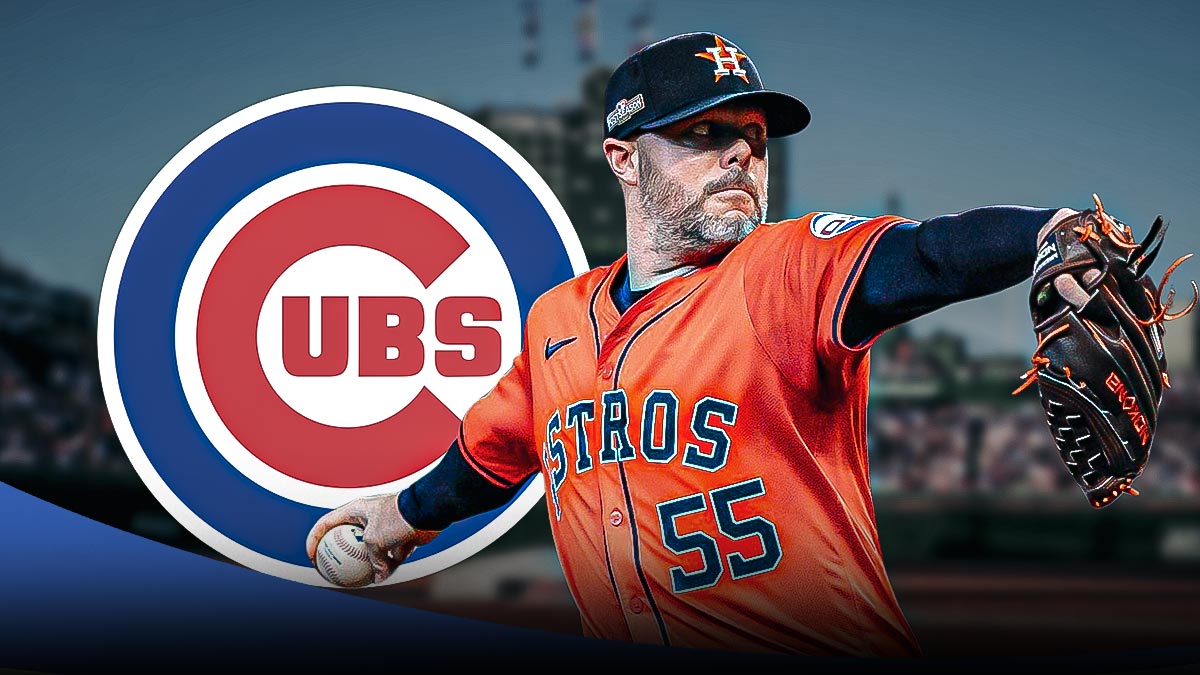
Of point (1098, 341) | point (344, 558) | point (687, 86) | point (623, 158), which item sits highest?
point (687, 86)

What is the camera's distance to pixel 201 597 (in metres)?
3.02

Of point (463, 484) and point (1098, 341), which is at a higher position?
point (1098, 341)

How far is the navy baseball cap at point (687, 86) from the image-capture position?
2.40 m

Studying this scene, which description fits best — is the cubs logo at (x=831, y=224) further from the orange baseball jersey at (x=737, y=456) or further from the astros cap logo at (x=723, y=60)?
the astros cap logo at (x=723, y=60)

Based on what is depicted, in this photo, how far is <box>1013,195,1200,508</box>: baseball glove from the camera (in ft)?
5.91

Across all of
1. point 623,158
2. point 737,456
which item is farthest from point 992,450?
point 623,158

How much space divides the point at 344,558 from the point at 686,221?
1234mm

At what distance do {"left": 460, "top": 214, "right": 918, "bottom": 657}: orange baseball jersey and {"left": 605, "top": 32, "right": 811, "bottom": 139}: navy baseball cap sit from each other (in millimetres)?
291

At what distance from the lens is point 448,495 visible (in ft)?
9.34

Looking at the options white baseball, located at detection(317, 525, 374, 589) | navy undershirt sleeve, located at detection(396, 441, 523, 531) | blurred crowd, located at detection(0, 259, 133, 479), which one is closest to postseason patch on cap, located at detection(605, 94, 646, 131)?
navy undershirt sleeve, located at detection(396, 441, 523, 531)

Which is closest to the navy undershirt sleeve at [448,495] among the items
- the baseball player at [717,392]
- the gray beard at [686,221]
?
the baseball player at [717,392]

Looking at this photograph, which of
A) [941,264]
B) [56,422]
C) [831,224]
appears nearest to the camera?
[941,264]

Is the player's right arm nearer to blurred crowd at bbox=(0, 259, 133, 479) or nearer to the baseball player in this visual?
the baseball player

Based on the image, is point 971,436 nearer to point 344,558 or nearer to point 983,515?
point 983,515
